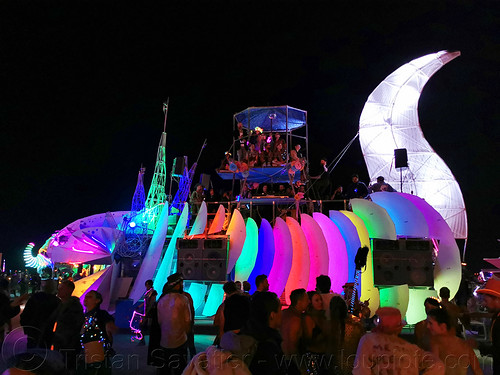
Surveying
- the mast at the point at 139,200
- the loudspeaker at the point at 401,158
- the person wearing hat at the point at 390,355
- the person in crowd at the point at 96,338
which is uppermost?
the loudspeaker at the point at 401,158

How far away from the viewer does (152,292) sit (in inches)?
415

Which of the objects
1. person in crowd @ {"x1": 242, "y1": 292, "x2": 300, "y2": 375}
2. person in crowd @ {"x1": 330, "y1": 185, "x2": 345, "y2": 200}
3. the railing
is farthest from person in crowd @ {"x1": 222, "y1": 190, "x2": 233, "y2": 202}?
person in crowd @ {"x1": 242, "y1": 292, "x2": 300, "y2": 375}

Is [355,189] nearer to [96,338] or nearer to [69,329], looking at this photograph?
[96,338]

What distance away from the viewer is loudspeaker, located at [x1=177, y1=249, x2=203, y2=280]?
13.1m

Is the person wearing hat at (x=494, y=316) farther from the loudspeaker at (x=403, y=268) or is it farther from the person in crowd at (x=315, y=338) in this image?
the loudspeaker at (x=403, y=268)

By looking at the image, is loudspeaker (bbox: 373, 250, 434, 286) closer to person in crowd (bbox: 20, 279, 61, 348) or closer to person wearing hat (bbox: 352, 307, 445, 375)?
person in crowd (bbox: 20, 279, 61, 348)

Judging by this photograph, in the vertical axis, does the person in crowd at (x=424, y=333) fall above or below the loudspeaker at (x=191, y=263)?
below

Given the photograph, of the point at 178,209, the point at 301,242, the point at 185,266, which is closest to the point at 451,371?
the point at 185,266

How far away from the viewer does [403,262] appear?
11.9 m

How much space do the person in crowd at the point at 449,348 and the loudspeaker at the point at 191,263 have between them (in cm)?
965

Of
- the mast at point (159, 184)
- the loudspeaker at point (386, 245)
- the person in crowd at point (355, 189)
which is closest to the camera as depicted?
the loudspeaker at point (386, 245)

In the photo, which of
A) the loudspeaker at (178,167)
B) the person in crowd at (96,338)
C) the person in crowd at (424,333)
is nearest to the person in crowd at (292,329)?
the person in crowd at (424,333)

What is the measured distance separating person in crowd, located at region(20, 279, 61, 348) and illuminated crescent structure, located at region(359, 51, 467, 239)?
25.8 m

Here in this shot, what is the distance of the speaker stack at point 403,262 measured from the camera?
38.4 feet
